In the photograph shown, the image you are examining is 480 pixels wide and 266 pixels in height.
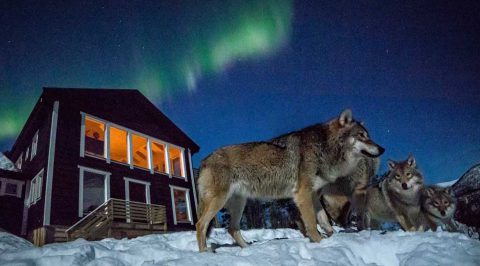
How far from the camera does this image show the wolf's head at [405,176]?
6223 mm

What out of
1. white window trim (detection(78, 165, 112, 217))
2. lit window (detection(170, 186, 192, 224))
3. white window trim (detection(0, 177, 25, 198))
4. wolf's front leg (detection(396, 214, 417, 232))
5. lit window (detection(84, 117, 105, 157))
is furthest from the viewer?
lit window (detection(170, 186, 192, 224))

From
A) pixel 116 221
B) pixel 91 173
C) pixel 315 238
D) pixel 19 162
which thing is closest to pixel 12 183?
pixel 91 173

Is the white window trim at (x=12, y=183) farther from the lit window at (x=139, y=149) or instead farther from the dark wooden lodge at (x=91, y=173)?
the lit window at (x=139, y=149)

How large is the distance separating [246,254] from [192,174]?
19442mm

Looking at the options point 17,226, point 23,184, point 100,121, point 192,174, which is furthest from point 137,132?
point 17,226

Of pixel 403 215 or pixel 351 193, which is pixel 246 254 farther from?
pixel 403 215

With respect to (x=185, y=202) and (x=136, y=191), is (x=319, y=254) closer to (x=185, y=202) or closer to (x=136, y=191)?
(x=136, y=191)

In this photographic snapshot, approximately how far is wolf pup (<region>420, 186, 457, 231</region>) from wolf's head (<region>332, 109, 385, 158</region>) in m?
1.64

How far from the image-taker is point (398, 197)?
20.5ft

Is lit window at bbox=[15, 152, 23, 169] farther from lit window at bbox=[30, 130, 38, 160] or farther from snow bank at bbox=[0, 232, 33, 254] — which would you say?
snow bank at bbox=[0, 232, 33, 254]

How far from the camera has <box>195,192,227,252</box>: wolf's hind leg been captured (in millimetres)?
5089

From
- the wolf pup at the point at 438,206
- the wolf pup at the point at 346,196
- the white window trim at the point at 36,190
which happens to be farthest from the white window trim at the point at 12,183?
the wolf pup at the point at 438,206

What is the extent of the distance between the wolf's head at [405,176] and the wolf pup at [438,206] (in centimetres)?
29

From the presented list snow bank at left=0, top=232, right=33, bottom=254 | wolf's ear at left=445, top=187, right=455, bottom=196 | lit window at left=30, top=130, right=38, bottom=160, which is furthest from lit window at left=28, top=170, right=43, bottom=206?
wolf's ear at left=445, top=187, right=455, bottom=196
